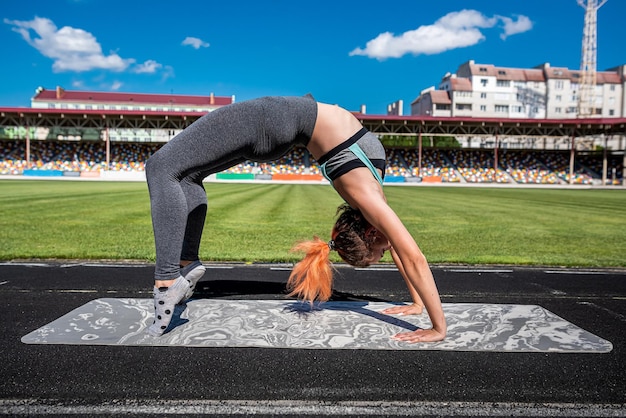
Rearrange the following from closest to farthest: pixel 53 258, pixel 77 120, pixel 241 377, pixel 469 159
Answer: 1. pixel 241 377
2. pixel 53 258
3. pixel 77 120
4. pixel 469 159

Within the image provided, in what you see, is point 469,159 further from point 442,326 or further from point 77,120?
point 442,326

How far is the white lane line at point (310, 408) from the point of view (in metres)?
1.77

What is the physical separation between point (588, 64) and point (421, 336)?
9200cm

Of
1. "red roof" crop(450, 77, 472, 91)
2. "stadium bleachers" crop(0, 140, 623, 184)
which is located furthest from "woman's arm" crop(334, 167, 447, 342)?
"red roof" crop(450, 77, 472, 91)

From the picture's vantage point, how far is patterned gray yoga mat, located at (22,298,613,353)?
2576mm

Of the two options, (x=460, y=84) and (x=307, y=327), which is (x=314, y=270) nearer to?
(x=307, y=327)

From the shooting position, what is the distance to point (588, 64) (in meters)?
76.4

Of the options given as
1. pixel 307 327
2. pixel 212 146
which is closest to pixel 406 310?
pixel 307 327

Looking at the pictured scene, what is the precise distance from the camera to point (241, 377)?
2.11m

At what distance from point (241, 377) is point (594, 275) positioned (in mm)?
4470

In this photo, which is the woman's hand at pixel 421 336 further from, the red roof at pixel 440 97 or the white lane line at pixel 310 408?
the red roof at pixel 440 97

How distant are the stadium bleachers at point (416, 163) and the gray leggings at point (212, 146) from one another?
135 feet

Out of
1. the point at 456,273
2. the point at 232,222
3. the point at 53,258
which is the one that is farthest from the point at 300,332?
the point at 232,222

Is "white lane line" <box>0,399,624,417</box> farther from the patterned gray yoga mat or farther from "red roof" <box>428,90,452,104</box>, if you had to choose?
"red roof" <box>428,90,452,104</box>
